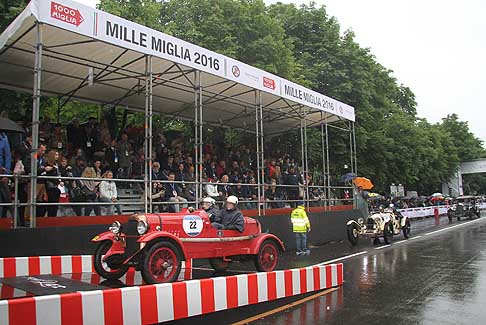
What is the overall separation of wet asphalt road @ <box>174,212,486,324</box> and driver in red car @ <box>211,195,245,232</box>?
2088mm

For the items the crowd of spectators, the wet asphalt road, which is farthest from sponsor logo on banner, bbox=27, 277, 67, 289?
the crowd of spectators

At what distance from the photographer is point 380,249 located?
15273mm

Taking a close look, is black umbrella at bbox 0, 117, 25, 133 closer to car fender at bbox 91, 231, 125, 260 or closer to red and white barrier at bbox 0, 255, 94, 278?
red and white barrier at bbox 0, 255, 94, 278

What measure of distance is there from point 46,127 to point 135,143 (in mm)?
3247

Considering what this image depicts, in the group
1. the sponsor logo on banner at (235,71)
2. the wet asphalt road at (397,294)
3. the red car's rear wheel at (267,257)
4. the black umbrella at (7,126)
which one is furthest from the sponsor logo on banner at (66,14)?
the wet asphalt road at (397,294)

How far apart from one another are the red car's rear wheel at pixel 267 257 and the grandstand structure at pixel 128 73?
9.68 feet

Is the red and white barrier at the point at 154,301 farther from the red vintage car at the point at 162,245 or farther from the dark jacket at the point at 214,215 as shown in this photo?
the dark jacket at the point at 214,215

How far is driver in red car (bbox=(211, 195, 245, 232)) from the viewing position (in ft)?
29.2

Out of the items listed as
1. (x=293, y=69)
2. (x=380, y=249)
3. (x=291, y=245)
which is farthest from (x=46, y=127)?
(x=293, y=69)

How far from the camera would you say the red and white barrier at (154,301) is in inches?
170

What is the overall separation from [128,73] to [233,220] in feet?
20.8

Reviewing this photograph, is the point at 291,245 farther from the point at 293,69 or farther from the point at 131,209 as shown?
the point at 293,69

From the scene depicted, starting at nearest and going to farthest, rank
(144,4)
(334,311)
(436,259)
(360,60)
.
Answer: (334,311) → (436,259) → (144,4) → (360,60)

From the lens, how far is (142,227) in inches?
289
